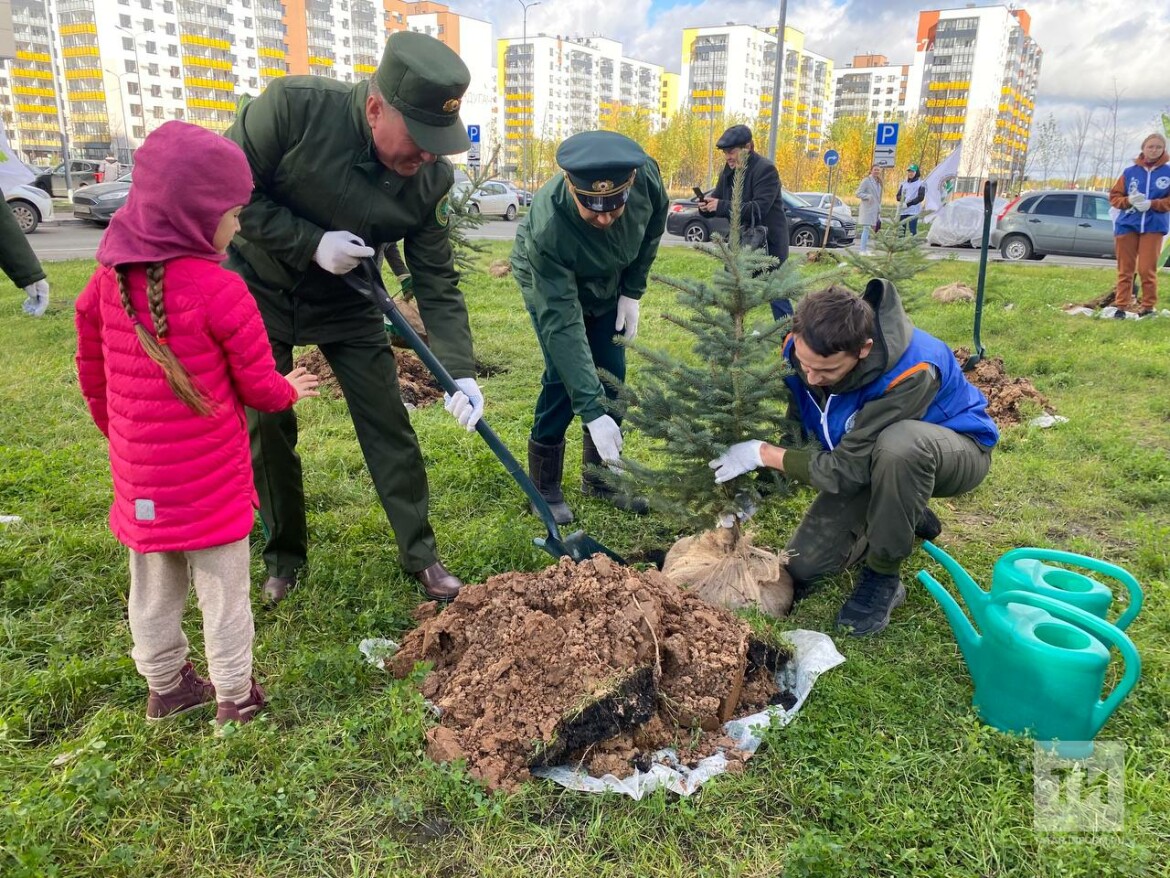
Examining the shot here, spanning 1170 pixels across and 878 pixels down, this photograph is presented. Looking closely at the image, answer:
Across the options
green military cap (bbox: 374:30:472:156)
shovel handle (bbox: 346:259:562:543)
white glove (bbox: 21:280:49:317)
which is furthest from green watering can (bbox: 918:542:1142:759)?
white glove (bbox: 21:280:49:317)

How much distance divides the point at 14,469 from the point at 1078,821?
15.4ft

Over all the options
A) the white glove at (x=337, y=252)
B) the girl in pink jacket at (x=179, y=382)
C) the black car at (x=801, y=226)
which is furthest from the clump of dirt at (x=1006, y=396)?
the black car at (x=801, y=226)

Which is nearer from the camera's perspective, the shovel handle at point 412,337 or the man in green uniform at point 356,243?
the man in green uniform at point 356,243

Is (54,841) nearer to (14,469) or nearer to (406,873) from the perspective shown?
(406,873)

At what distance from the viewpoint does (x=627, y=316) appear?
12.9 feet

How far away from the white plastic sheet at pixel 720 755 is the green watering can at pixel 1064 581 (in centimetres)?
58

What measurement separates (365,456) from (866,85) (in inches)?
4275

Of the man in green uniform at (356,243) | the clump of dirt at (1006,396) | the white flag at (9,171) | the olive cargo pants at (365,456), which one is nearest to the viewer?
the man in green uniform at (356,243)

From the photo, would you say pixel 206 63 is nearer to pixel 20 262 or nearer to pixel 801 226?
pixel 801 226

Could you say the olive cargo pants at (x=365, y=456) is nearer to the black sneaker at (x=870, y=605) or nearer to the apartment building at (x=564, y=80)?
the black sneaker at (x=870, y=605)

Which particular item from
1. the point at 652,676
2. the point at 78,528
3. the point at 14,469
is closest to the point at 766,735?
the point at 652,676

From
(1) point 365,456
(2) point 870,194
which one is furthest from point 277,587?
(2) point 870,194

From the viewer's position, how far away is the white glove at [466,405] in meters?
2.97

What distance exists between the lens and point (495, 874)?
1872 mm
